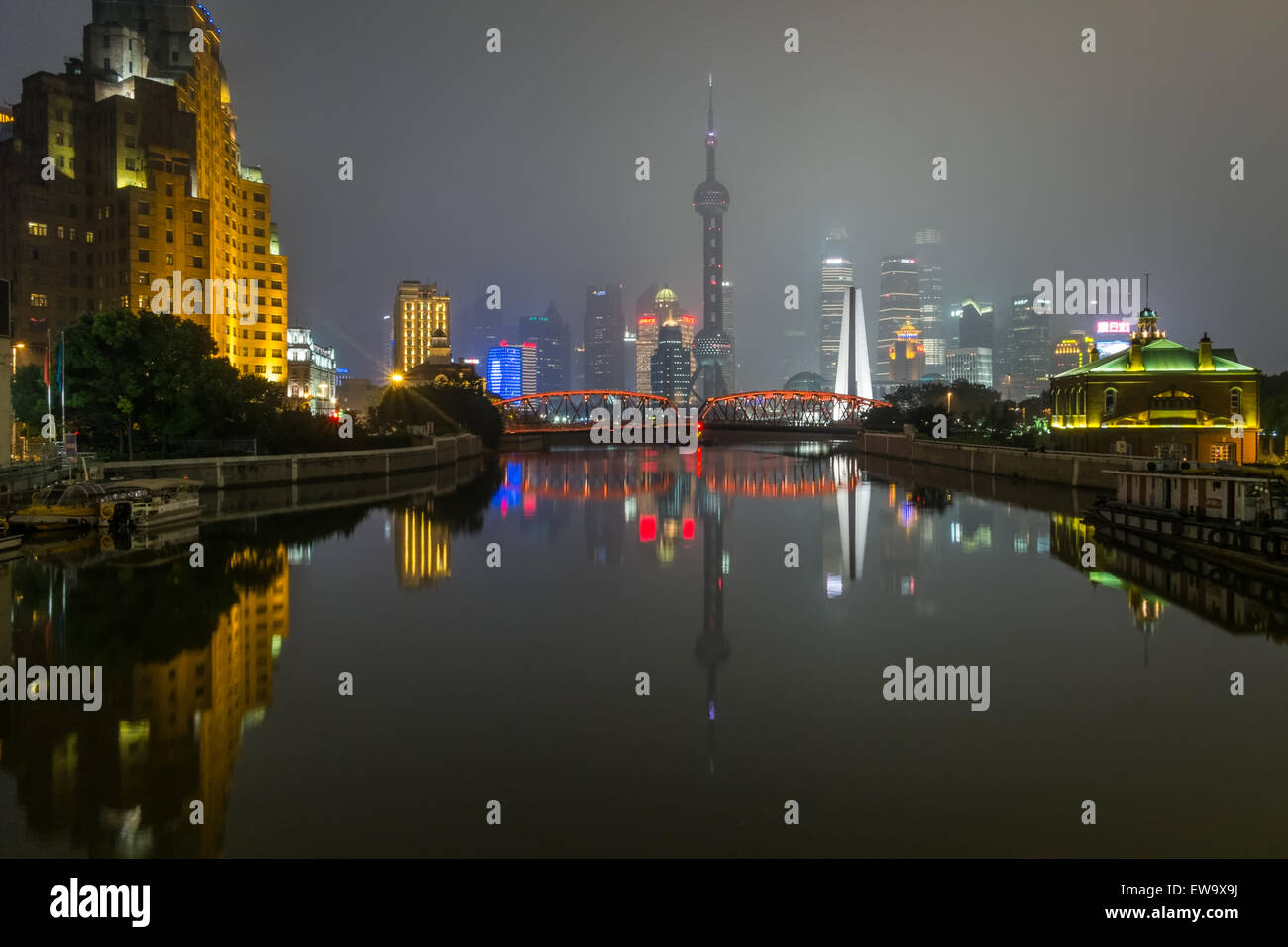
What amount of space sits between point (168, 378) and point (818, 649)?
35.9 m

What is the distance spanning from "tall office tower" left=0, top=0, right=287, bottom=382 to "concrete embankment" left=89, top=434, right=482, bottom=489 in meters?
34.9

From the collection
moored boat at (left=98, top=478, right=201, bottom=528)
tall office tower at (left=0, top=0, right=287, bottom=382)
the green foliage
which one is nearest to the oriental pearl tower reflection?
moored boat at (left=98, top=478, right=201, bottom=528)

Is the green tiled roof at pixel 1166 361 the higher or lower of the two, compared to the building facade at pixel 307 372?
lower

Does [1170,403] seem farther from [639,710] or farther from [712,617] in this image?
[639,710]

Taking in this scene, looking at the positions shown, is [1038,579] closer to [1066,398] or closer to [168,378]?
[168,378]

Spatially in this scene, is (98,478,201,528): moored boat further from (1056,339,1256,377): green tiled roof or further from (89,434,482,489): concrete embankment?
(1056,339,1256,377): green tiled roof

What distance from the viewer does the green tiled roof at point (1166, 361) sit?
60.0 meters

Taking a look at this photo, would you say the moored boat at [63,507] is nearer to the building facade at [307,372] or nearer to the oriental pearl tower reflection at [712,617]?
the oriental pearl tower reflection at [712,617]

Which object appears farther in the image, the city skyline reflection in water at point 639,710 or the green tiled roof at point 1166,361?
the green tiled roof at point 1166,361

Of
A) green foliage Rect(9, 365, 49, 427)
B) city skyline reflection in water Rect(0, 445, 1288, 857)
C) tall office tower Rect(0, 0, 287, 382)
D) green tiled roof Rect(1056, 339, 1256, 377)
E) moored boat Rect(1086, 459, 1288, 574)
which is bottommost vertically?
city skyline reflection in water Rect(0, 445, 1288, 857)

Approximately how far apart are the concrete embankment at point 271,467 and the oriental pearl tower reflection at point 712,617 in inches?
795

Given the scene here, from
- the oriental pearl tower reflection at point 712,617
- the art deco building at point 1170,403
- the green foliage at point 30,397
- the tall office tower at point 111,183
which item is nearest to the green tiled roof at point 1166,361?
the art deco building at point 1170,403

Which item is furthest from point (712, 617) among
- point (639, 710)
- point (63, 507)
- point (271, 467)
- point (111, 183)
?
point (111, 183)

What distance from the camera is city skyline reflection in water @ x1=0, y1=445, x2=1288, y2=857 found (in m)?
8.79
